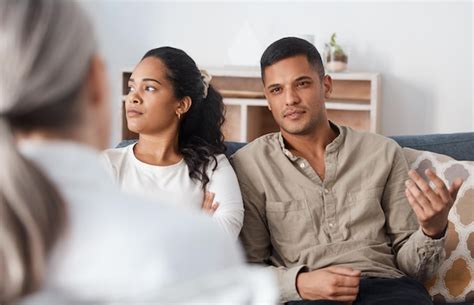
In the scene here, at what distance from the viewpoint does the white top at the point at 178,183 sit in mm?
2238

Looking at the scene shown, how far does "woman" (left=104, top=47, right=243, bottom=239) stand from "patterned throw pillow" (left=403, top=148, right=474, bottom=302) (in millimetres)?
579

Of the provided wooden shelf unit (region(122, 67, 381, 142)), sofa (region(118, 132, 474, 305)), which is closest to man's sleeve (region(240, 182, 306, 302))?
sofa (region(118, 132, 474, 305))

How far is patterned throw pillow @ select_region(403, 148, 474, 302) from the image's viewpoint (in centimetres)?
243

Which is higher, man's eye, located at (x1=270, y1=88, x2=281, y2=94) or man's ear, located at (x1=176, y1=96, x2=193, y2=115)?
man's eye, located at (x1=270, y1=88, x2=281, y2=94)

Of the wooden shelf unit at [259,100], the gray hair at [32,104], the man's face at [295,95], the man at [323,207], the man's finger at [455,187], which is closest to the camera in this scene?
the gray hair at [32,104]

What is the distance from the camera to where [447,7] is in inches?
182

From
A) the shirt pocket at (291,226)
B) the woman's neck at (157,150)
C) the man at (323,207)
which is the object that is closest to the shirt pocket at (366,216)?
the man at (323,207)

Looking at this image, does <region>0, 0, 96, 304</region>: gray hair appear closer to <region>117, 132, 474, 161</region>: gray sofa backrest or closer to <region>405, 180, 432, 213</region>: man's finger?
<region>405, 180, 432, 213</region>: man's finger

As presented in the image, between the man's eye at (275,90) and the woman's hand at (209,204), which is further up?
the man's eye at (275,90)

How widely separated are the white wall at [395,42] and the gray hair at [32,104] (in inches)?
156

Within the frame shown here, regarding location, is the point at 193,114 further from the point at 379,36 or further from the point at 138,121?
the point at 379,36

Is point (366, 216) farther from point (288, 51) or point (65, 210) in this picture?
point (65, 210)

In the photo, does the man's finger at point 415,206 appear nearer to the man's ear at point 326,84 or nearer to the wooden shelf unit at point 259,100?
the man's ear at point 326,84

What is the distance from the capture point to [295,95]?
241 cm
